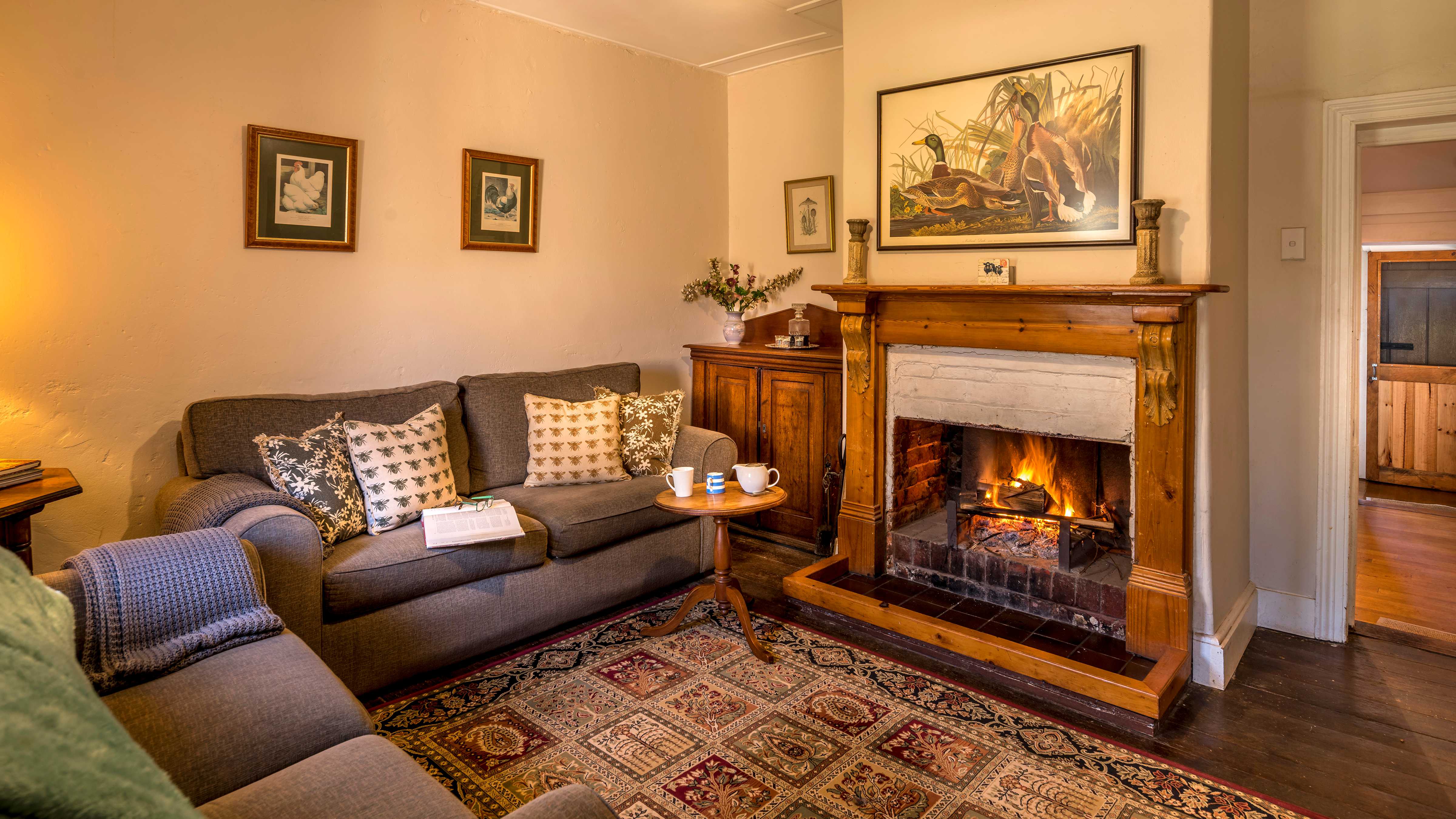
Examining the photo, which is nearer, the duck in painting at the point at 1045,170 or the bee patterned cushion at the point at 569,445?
the duck in painting at the point at 1045,170

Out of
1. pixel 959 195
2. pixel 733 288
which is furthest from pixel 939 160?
pixel 733 288

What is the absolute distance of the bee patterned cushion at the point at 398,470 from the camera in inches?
121

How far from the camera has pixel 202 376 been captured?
3.25 meters

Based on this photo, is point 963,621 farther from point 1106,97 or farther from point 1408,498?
point 1408,498

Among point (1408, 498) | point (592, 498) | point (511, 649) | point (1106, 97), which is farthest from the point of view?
point (1408, 498)

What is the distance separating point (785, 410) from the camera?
14.6ft

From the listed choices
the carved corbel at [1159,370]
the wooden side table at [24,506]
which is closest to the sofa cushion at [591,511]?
the wooden side table at [24,506]

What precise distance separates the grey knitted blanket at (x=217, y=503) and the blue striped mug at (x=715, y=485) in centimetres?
140

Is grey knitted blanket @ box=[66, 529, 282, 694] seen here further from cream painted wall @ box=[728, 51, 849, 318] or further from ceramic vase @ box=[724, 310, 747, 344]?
cream painted wall @ box=[728, 51, 849, 318]

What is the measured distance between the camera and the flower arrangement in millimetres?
5027

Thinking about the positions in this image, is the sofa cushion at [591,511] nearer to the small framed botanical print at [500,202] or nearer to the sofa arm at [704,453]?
the sofa arm at [704,453]

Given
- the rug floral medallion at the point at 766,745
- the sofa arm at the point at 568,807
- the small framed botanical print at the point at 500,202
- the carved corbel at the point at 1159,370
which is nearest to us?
the sofa arm at the point at 568,807

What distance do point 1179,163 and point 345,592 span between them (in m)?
3.09

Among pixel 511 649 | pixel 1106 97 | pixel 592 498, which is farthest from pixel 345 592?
pixel 1106 97
